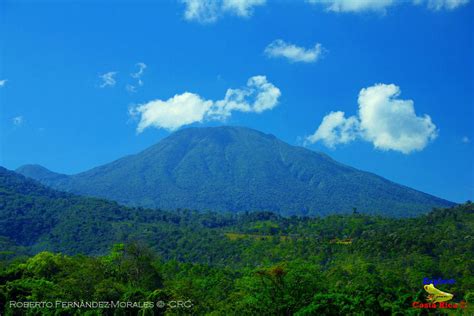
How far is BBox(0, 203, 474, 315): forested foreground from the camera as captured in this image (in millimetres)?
23406

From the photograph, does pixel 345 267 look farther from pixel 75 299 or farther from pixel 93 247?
pixel 93 247

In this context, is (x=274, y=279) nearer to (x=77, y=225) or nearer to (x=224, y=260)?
(x=224, y=260)

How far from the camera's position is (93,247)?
89688 millimetres

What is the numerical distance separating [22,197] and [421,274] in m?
95.2

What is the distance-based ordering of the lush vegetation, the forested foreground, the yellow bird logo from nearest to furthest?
the yellow bird logo < the forested foreground < the lush vegetation

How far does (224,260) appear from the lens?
230 ft

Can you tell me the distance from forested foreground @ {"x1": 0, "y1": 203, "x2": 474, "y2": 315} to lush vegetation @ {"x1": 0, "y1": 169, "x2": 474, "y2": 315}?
2.6 inches

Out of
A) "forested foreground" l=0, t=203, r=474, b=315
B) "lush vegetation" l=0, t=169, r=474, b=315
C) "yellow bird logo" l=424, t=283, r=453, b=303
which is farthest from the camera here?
"lush vegetation" l=0, t=169, r=474, b=315

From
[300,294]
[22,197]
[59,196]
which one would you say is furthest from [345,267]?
[59,196]
